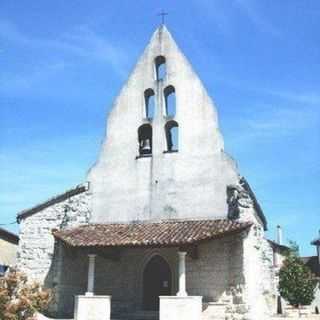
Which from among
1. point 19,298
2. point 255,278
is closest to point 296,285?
point 255,278

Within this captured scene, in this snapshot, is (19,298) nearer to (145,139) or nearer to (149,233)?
(149,233)

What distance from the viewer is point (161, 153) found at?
64.2 ft

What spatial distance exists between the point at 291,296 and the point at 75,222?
15314mm

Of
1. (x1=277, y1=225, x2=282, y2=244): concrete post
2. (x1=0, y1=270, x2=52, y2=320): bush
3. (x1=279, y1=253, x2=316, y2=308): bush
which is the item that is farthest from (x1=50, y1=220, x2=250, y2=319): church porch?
(x1=277, y1=225, x2=282, y2=244): concrete post

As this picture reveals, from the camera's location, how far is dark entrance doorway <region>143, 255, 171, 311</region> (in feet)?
60.2

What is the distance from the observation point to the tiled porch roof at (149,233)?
16.3 m

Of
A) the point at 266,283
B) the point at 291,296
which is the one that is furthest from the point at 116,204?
the point at 291,296

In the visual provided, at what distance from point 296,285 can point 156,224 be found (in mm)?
13745

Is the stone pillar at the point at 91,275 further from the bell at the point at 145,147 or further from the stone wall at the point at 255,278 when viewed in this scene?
the stone wall at the point at 255,278

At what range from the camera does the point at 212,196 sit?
18.2 m

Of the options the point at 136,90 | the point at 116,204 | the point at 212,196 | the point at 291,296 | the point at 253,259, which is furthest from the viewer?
the point at 291,296

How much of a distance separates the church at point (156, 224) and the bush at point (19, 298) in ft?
14.0

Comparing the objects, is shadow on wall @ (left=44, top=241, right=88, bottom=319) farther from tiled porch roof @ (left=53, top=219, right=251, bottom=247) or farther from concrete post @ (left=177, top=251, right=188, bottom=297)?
concrete post @ (left=177, top=251, right=188, bottom=297)

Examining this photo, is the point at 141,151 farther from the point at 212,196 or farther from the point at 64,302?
the point at 64,302
